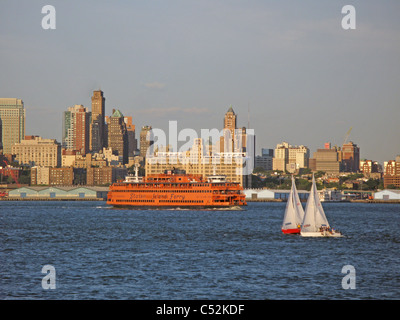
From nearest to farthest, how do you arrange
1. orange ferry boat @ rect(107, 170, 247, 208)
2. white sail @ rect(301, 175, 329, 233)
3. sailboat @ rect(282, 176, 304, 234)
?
white sail @ rect(301, 175, 329, 233)
sailboat @ rect(282, 176, 304, 234)
orange ferry boat @ rect(107, 170, 247, 208)

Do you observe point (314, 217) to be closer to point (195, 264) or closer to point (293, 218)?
point (293, 218)

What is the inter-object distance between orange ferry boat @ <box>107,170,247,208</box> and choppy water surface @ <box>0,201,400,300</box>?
182 feet

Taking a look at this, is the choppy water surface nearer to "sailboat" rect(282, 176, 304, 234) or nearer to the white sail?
the white sail

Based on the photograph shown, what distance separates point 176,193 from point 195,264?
290ft

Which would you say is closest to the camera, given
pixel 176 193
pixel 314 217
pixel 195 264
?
pixel 195 264

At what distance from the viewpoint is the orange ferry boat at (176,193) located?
13225 centimetres

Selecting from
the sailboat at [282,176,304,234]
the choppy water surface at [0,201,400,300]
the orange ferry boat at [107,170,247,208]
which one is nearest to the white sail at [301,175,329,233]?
the choppy water surface at [0,201,400,300]

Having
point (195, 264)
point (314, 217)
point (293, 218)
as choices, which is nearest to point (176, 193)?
point (293, 218)

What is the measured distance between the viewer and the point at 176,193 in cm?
13488

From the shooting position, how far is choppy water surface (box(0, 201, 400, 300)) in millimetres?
35750

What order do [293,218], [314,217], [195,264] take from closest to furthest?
1. [195,264]
2. [314,217]
3. [293,218]

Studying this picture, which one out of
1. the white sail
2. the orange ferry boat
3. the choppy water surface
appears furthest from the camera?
the orange ferry boat
